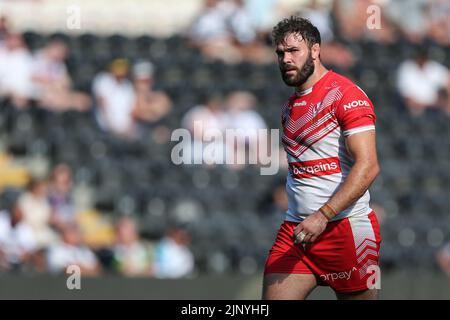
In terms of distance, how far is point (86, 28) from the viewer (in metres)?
14.8

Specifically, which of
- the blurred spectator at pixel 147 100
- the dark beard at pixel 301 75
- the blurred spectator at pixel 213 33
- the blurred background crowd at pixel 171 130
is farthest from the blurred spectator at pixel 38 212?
the dark beard at pixel 301 75

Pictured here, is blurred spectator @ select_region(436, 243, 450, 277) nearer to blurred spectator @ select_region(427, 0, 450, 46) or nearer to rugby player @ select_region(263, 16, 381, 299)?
blurred spectator @ select_region(427, 0, 450, 46)

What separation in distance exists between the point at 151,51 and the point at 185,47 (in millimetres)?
486

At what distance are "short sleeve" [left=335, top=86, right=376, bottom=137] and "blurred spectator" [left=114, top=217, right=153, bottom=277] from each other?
550 centimetres

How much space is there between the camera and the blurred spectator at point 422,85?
46.7 ft

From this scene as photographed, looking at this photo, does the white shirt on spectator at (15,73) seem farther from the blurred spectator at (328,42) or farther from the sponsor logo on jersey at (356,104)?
the sponsor logo on jersey at (356,104)

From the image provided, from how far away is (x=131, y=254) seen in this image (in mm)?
11273

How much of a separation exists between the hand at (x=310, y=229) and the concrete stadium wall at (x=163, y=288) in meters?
4.35

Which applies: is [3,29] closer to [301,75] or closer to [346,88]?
[301,75]

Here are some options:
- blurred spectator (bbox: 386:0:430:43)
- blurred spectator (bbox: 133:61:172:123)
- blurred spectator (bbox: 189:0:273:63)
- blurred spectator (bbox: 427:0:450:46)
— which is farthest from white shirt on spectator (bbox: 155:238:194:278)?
blurred spectator (bbox: 427:0:450:46)

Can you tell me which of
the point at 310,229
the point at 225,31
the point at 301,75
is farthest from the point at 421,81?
the point at 310,229
